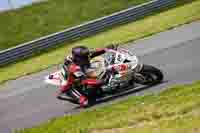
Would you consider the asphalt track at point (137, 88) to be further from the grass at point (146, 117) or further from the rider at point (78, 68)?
the grass at point (146, 117)

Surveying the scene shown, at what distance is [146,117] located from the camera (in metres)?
12.1

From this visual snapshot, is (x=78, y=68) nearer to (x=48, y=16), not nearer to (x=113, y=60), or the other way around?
(x=113, y=60)

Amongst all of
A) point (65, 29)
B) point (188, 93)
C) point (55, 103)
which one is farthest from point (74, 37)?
point (188, 93)

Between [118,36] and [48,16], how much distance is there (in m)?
5.79

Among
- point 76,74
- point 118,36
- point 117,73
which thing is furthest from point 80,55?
point 118,36

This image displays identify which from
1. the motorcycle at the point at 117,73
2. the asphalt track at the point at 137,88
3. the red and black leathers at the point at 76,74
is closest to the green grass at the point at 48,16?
the asphalt track at the point at 137,88

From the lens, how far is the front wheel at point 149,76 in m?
16.7

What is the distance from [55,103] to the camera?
17766 millimetres

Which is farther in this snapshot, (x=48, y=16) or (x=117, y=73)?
(x=48, y=16)

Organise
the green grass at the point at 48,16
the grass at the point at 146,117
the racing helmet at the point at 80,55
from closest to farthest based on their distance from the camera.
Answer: the grass at the point at 146,117
the racing helmet at the point at 80,55
the green grass at the point at 48,16

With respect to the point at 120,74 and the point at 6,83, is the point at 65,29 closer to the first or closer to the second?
the point at 6,83

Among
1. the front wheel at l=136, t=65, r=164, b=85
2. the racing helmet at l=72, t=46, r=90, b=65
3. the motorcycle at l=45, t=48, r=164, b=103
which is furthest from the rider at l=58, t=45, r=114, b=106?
the front wheel at l=136, t=65, r=164, b=85

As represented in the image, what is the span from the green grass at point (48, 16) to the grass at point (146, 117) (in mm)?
14741

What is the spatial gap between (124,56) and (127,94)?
0.96 m
